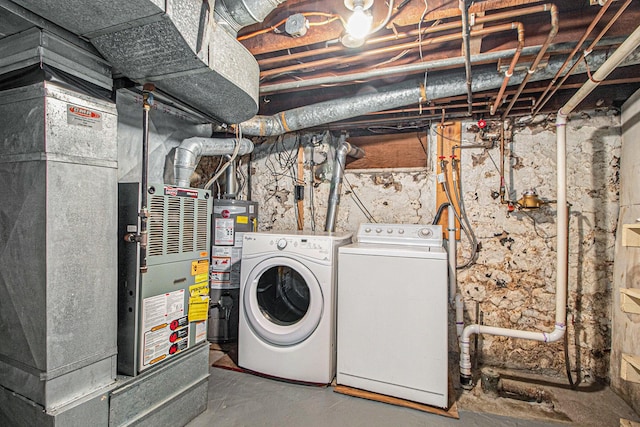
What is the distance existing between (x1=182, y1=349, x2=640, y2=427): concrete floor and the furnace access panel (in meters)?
0.55

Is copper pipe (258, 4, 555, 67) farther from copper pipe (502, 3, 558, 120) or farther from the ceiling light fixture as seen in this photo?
the ceiling light fixture

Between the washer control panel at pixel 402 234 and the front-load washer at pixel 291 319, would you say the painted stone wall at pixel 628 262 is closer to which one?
the washer control panel at pixel 402 234

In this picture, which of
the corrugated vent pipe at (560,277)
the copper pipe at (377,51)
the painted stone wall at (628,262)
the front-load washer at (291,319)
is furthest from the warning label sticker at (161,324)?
the painted stone wall at (628,262)

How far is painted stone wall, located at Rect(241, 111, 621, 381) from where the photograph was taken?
2.39 metres

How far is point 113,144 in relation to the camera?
1429 millimetres

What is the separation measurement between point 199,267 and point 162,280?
0.88 ft

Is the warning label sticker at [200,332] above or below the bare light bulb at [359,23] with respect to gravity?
below

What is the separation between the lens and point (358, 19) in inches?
53.2

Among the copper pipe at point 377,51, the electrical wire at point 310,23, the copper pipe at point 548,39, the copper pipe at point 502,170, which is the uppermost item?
the electrical wire at point 310,23

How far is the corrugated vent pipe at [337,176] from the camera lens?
289 cm

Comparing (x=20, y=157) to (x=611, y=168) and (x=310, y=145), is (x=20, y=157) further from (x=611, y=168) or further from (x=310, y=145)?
(x=611, y=168)

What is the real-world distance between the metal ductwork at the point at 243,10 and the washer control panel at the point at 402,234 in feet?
5.88

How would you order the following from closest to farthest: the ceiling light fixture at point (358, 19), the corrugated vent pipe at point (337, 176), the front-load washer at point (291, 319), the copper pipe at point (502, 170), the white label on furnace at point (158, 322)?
the ceiling light fixture at point (358, 19)
the white label on furnace at point (158, 322)
the front-load washer at point (291, 319)
the copper pipe at point (502, 170)
the corrugated vent pipe at point (337, 176)

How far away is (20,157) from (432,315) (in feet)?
7.40
